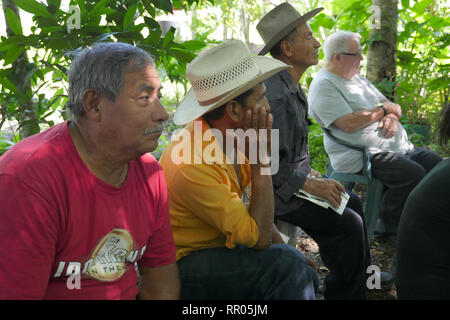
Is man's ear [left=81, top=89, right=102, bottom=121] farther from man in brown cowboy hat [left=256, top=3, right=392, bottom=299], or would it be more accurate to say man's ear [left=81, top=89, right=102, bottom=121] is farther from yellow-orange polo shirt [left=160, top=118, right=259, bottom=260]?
man in brown cowboy hat [left=256, top=3, right=392, bottom=299]

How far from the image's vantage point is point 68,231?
4.67 feet

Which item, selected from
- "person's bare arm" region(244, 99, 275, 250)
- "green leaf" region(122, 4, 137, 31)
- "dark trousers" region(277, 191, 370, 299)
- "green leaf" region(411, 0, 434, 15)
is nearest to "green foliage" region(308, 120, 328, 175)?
"green leaf" region(411, 0, 434, 15)

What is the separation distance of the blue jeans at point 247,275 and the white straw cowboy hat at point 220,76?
24.3 inches

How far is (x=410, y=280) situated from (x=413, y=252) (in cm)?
13

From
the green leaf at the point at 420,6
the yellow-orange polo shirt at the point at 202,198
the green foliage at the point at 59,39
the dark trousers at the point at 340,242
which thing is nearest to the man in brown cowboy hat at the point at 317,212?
the dark trousers at the point at 340,242

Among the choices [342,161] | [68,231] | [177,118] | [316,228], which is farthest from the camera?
[342,161]

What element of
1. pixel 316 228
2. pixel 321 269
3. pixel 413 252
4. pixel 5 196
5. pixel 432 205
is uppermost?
pixel 5 196

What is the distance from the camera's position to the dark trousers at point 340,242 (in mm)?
2598

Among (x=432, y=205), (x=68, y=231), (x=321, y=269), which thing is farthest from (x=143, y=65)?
(x=321, y=269)

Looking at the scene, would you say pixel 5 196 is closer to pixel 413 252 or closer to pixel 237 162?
pixel 237 162

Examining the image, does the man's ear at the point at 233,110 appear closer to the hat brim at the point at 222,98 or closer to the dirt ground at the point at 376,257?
the hat brim at the point at 222,98

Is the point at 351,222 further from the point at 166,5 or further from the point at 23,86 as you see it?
the point at 23,86

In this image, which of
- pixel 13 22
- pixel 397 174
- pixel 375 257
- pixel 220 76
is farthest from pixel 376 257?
pixel 13 22
